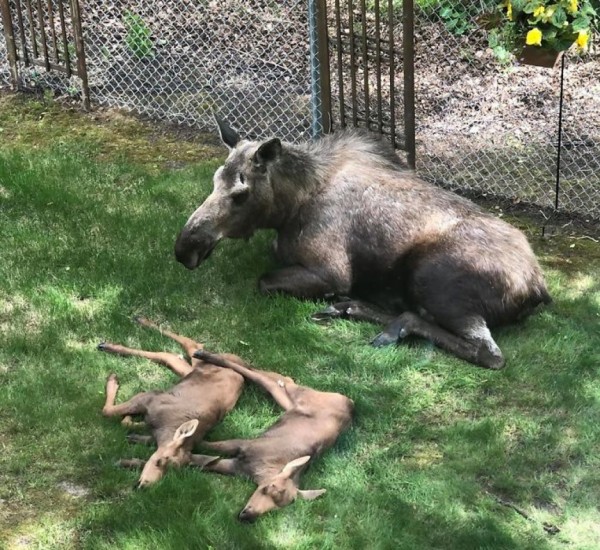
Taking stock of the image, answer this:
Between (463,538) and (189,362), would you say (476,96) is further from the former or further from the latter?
(463,538)

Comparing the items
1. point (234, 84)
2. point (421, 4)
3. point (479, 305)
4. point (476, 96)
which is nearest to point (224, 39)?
point (234, 84)

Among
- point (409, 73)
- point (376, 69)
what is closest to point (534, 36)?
point (409, 73)

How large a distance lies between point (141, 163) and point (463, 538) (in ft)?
16.5

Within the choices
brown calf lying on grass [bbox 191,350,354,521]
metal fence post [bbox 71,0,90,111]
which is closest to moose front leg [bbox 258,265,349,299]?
brown calf lying on grass [bbox 191,350,354,521]

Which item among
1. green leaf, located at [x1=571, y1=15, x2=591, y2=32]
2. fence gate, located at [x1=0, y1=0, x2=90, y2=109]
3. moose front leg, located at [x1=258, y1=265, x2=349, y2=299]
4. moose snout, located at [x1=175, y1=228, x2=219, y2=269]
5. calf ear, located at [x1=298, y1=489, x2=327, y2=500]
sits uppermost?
green leaf, located at [x1=571, y1=15, x2=591, y2=32]

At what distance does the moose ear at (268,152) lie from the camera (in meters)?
6.02

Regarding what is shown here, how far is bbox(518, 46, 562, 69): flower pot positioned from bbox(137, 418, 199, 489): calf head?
3256 mm

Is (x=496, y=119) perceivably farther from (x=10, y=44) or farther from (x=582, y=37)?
(x=10, y=44)

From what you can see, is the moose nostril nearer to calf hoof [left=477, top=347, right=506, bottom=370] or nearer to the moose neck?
calf hoof [left=477, top=347, right=506, bottom=370]

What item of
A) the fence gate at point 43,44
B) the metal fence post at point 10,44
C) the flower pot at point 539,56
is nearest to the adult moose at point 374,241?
the flower pot at point 539,56

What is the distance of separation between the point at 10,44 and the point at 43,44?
0.48 m

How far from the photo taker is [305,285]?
6043 millimetres

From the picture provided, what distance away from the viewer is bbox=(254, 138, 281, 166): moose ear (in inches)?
237

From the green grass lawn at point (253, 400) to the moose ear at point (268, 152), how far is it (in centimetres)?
75
